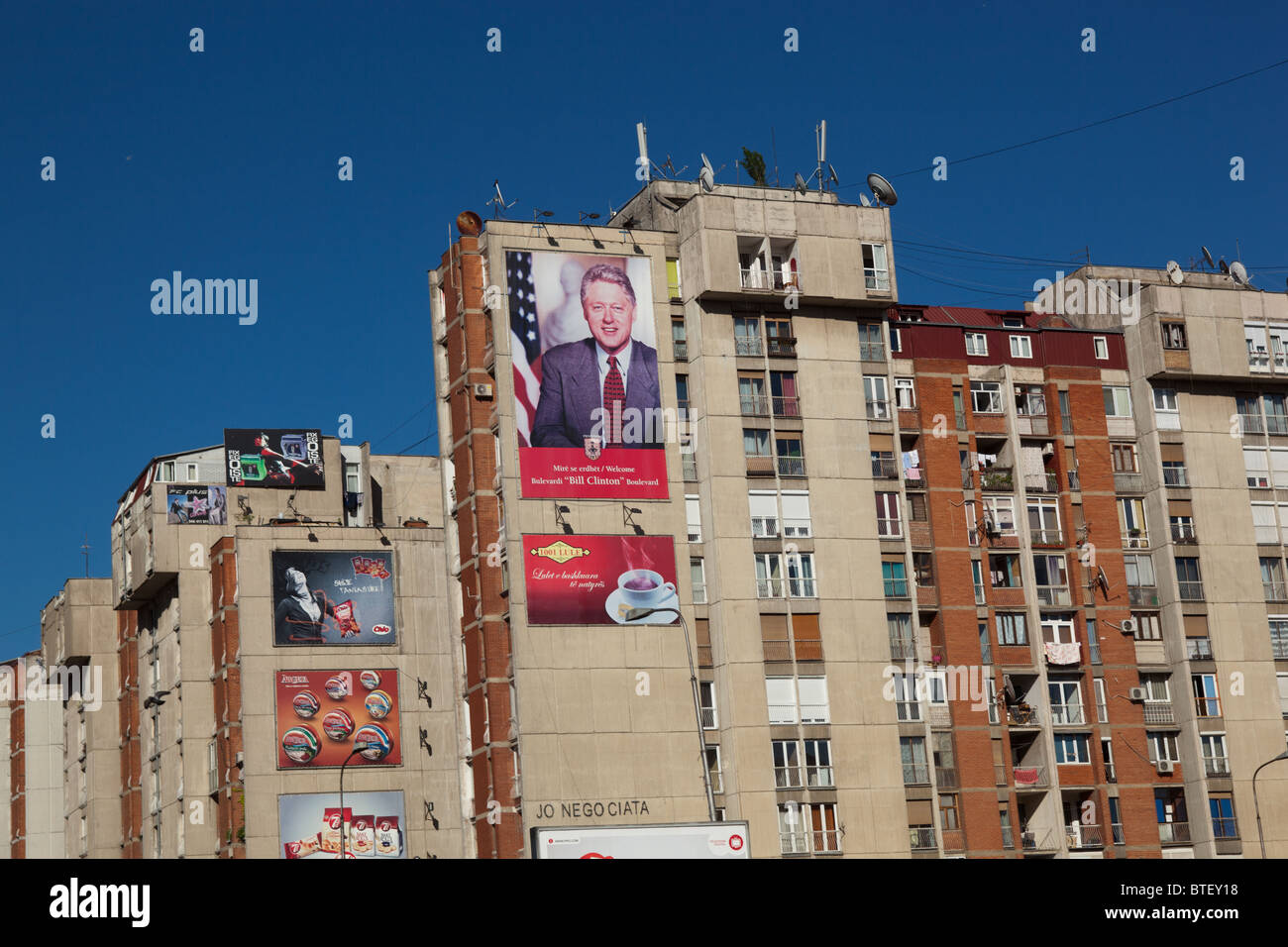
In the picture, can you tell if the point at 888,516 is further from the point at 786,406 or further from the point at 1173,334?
the point at 1173,334

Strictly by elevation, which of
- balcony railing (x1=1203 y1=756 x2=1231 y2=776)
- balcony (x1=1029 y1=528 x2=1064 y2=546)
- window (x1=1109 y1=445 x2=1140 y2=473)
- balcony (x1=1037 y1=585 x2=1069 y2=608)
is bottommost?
balcony railing (x1=1203 y1=756 x2=1231 y2=776)

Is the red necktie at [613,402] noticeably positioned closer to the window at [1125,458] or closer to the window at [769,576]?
the window at [769,576]

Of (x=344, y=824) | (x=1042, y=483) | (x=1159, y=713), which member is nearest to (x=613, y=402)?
(x=1042, y=483)

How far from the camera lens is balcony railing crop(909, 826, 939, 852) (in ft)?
274

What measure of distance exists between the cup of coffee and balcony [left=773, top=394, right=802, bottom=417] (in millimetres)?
10825

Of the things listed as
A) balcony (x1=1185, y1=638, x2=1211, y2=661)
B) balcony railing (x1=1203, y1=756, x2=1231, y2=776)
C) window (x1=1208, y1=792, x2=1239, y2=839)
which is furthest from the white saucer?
window (x1=1208, y1=792, x2=1239, y2=839)

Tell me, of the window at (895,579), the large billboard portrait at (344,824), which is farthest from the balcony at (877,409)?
the large billboard portrait at (344,824)

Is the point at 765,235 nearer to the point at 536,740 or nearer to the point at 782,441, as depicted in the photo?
the point at 782,441

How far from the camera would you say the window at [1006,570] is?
91562 mm

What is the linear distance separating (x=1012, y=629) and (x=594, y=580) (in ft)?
75.1

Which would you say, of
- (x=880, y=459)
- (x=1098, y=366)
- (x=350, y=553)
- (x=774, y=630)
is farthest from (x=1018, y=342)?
(x=350, y=553)

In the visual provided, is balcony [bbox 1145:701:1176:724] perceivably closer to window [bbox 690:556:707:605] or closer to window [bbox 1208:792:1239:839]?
window [bbox 1208:792:1239:839]

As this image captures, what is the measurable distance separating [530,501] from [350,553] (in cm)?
3199

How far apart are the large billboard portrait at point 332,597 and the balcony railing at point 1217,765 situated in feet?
165
